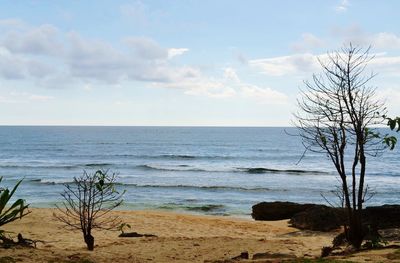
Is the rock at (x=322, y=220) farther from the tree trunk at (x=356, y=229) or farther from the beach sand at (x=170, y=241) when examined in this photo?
the tree trunk at (x=356, y=229)

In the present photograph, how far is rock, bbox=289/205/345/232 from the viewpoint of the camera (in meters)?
18.8

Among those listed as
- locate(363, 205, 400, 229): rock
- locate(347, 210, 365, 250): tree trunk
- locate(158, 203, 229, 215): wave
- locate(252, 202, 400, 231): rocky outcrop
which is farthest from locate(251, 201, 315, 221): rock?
locate(347, 210, 365, 250): tree trunk

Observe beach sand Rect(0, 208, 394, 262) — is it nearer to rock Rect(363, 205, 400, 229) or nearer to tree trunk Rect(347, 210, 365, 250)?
tree trunk Rect(347, 210, 365, 250)

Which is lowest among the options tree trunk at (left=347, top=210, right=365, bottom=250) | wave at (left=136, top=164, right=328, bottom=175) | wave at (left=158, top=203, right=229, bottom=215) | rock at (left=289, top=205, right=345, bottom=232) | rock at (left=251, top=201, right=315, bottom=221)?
wave at (left=158, top=203, right=229, bottom=215)

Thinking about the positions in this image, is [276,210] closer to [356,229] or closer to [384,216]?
[384,216]

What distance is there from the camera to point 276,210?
24000mm

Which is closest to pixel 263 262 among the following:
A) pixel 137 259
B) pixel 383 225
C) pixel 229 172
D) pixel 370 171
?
pixel 137 259

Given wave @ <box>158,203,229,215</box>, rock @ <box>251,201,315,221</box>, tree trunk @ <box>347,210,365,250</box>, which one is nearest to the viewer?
tree trunk @ <box>347,210,365,250</box>

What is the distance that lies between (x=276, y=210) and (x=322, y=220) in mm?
5080

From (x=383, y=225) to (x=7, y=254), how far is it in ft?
44.1

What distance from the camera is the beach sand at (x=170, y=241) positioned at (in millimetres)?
10141

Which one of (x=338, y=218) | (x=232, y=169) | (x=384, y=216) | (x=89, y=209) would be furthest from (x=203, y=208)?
(x=232, y=169)

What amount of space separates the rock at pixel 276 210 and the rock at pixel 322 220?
334 cm

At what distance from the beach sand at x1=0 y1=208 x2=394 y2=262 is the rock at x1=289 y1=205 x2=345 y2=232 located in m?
0.63
